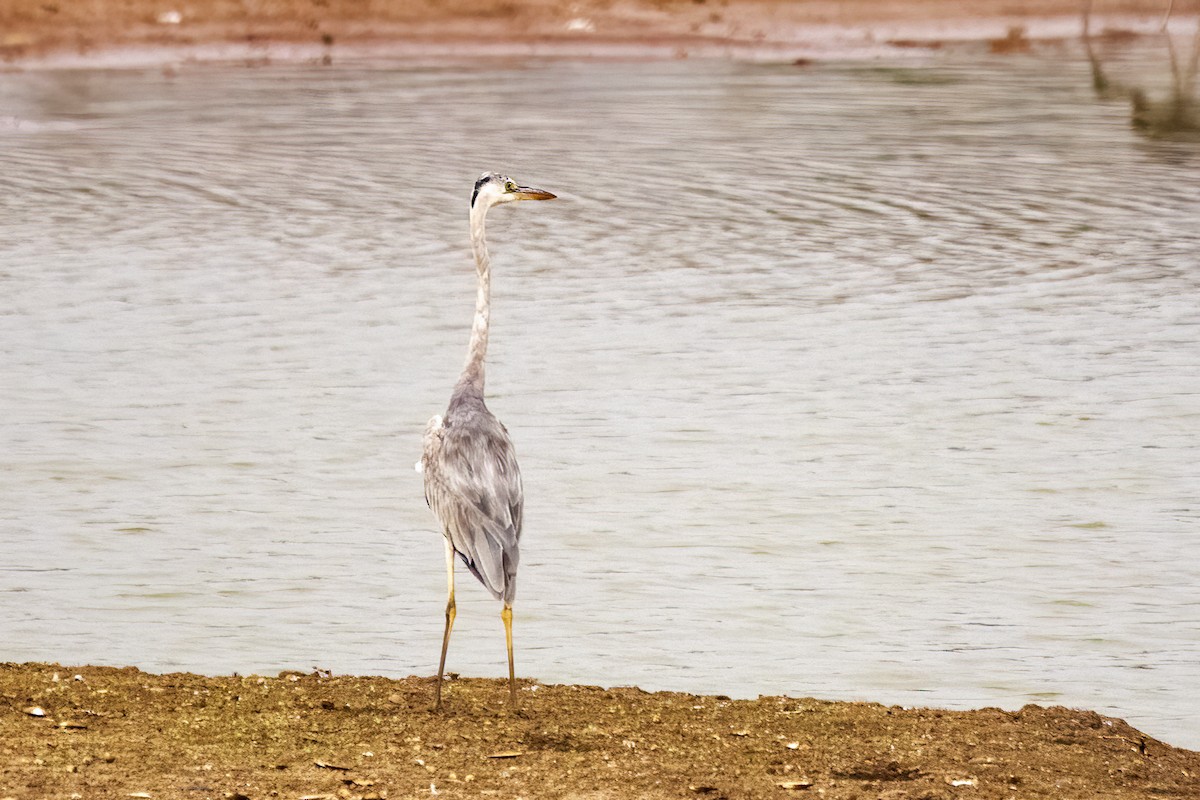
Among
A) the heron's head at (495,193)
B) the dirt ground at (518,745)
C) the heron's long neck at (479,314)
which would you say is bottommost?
the dirt ground at (518,745)

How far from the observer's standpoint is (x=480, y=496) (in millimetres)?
7215

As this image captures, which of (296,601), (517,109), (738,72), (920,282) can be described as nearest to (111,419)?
(296,601)

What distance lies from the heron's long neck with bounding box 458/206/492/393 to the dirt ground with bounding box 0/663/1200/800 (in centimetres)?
120

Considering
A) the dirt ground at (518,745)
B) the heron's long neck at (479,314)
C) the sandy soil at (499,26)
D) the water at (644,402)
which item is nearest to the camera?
the dirt ground at (518,745)

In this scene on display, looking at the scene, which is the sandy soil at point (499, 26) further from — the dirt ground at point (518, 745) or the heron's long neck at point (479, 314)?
the dirt ground at point (518, 745)

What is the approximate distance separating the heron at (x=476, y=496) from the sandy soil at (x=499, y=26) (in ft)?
70.7

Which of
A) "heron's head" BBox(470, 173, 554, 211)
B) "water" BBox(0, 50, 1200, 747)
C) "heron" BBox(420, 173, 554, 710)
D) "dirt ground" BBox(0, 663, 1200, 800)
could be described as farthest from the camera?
"water" BBox(0, 50, 1200, 747)

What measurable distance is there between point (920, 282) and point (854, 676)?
8.09m

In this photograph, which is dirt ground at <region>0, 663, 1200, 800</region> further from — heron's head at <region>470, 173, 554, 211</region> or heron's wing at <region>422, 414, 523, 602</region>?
heron's head at <region>470, 173, 554, 211</region>

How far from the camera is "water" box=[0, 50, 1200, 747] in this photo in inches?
332

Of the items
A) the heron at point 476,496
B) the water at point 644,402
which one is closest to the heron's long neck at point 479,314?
the heron at point 476,496

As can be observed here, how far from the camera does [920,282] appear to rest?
1563 cm

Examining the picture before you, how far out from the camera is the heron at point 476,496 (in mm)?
7137

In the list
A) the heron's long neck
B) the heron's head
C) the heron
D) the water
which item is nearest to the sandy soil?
the water
